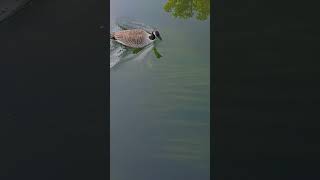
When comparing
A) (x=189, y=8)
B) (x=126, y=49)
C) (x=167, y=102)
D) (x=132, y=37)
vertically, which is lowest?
(x=167, y=102)

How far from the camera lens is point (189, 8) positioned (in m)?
3.75

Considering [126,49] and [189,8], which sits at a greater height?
[189,8]

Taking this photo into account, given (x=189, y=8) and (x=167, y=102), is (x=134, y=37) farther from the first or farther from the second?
(x=167, y=102)

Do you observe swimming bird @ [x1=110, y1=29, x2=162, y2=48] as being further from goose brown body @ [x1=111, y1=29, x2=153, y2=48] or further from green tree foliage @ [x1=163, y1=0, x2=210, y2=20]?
green tree foliage @ [x1=163, y1=0, x2=210, y2=20]

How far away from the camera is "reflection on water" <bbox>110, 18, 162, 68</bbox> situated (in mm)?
3764

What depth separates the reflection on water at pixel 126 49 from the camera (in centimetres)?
376

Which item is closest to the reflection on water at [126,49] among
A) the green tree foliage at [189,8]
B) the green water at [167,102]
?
the green water at [167,102]

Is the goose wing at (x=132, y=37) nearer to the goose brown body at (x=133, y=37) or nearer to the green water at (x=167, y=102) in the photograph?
the goose brown body at (x=133, y=37)

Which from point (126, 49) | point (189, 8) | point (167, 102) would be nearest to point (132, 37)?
point (126, 49)

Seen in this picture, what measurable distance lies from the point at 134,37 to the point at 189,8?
1.94 feet
